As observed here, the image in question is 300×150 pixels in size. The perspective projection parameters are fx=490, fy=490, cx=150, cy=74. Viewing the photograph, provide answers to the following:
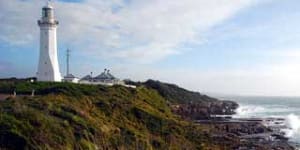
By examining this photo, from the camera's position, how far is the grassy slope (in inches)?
934

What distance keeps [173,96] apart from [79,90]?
1692 inches

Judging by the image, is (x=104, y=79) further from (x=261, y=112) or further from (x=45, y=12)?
(x=261, y=112)

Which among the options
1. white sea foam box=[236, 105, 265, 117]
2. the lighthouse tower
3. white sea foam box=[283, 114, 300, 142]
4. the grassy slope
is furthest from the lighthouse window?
white sea foam box=[236, 105, 265, 117]

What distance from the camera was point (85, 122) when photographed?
27.8 metres

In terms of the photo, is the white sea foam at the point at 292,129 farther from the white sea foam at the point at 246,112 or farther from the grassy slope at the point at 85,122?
the grassy slope at the point at 85,122

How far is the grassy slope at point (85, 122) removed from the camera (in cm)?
2373

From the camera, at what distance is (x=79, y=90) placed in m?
38.4

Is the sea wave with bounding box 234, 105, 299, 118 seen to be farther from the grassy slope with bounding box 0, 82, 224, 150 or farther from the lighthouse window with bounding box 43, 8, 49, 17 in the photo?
the lighthouse window with bounding box 43, 8, 49, 17

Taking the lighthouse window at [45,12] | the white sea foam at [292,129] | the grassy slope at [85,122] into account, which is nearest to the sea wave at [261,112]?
the white sea foam at [292,129]

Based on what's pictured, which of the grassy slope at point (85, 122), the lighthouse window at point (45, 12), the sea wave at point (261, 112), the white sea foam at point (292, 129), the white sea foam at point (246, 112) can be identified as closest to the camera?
the grassy slope at point (85, 122)

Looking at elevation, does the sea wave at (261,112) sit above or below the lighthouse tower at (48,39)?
below

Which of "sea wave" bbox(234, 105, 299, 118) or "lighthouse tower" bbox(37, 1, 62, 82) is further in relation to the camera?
"sea wave" bbox(234, 105, 299, 118)

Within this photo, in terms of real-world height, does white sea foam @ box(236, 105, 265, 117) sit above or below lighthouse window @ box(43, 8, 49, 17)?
below

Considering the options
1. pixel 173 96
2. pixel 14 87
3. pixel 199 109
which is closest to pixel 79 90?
pixel 14 87
